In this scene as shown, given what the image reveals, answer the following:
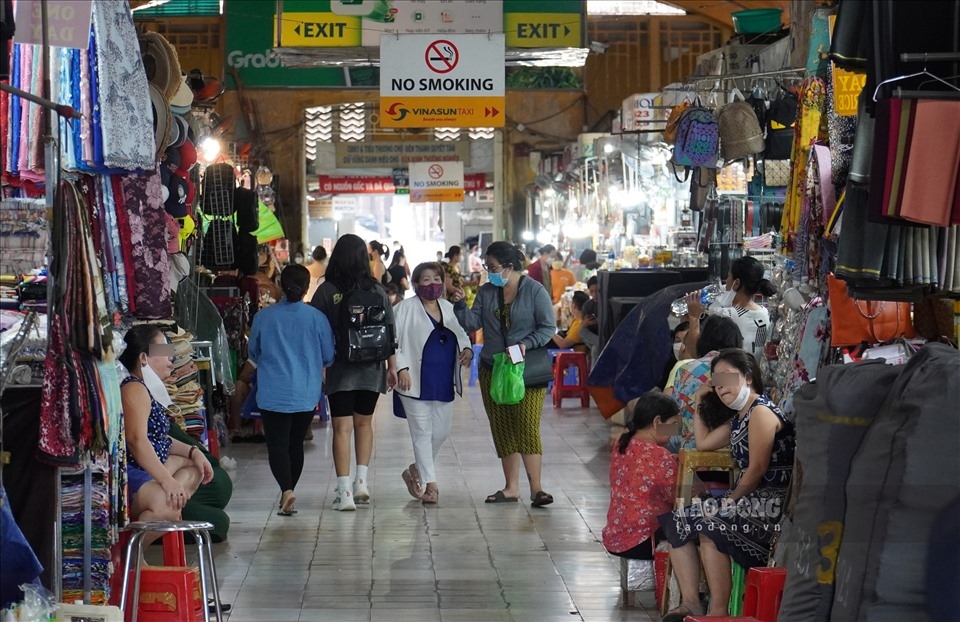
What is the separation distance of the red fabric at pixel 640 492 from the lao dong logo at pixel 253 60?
796 cm

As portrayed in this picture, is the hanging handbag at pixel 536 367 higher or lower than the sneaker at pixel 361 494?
higher

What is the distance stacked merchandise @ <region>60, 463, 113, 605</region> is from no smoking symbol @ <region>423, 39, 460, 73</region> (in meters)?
6.66

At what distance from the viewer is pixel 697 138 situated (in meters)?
9.28

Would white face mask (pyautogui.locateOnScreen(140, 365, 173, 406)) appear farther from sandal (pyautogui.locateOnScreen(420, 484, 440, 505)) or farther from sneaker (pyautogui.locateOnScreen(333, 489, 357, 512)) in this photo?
sandal (pyautogui.locateOnScreen(420, 484, 440, 505))

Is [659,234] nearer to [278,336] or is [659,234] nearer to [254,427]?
[254,427]

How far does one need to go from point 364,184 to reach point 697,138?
59.3 ft

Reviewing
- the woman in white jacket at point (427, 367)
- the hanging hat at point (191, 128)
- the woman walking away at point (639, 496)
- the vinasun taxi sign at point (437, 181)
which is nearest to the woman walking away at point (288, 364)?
the woman in white jacket at point (427, 367)

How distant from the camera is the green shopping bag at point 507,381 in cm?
799

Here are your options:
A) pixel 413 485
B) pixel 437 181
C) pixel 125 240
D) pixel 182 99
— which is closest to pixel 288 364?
pixel 413 485

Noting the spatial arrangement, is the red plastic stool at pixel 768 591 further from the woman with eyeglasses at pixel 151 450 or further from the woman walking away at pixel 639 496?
the woman with eyeglasses at pixel 151 450

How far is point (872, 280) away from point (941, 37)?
2.74ft

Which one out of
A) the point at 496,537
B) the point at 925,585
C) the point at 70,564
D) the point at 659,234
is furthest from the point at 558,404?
the point at 925,585

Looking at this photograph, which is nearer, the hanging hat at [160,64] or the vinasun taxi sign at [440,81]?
the hanging hat at [160,64]

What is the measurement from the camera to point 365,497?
8.21 meters
